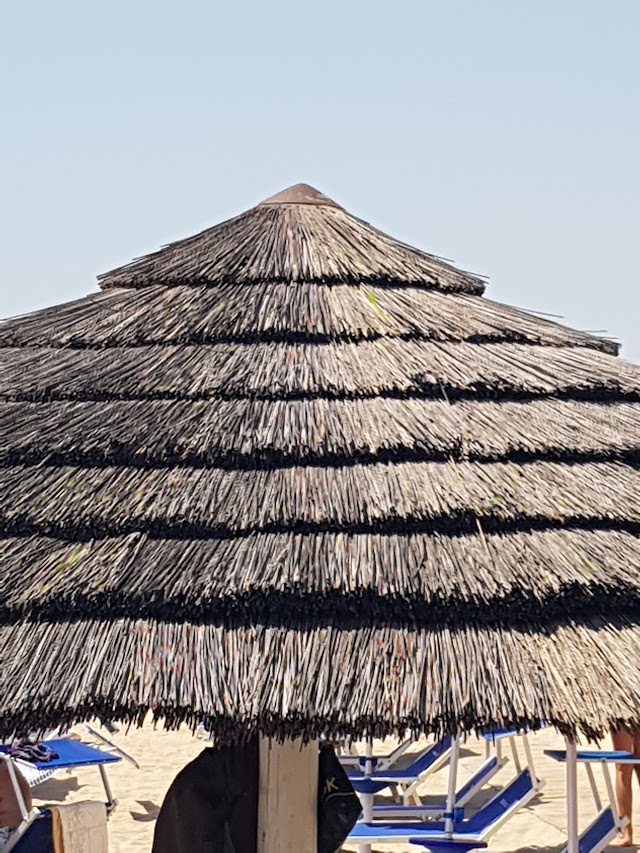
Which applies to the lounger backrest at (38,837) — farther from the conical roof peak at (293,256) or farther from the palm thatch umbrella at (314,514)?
the conical roof peak at (293,256)

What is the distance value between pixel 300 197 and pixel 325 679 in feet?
7.87

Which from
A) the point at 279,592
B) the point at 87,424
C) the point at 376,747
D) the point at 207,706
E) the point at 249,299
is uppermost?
the point at 249,299

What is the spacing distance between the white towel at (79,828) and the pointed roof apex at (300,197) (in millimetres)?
2860

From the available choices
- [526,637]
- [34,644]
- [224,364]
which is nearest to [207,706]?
[34,644]

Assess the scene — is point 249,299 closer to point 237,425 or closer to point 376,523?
point 237,425

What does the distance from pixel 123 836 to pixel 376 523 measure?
5.65 metres

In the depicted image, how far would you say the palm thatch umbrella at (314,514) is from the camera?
327 centimetres

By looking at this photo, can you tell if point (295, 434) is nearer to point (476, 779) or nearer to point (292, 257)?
point (292, 257)

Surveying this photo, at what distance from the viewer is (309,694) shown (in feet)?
10.6

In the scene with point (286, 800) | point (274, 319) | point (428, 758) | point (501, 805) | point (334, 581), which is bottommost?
point (428, 758)

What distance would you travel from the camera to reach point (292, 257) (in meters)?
4.53

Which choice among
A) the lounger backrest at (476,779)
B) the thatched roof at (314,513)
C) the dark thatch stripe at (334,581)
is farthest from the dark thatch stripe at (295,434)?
the lounger backrest at (476,779)

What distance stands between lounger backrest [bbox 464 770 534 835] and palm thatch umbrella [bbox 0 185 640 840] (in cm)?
372

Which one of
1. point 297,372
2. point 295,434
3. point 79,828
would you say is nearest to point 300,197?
point 297,372
